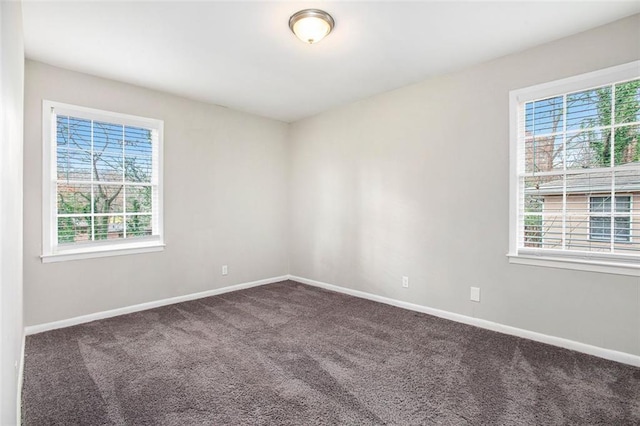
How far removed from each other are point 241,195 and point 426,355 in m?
3.25

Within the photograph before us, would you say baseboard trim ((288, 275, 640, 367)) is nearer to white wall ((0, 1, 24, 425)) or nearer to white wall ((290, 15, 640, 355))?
white wall ((290, 15, 640, 355))

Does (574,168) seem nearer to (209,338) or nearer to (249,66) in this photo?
(249,66)

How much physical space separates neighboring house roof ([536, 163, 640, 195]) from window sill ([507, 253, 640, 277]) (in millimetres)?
575

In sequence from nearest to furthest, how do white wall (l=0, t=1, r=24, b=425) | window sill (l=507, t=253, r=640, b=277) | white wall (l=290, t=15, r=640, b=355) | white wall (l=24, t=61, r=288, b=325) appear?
white wall (l=0, t=1, r=24, b=425) → window sill (l=507, t=253, r=640, b=277) → white wall (l=290, t=15, r=640, b=355) → white wall (l=24, t=61, r=288, b=325)

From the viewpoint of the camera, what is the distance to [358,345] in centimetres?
284

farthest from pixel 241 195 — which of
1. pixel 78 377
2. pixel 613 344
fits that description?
pixel 613 344

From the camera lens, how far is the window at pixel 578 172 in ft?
8.30

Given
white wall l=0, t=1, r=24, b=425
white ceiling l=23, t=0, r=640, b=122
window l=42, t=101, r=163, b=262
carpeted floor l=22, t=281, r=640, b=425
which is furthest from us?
window l=42, t=101, r=163, b=262

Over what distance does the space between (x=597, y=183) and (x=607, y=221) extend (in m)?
0.31

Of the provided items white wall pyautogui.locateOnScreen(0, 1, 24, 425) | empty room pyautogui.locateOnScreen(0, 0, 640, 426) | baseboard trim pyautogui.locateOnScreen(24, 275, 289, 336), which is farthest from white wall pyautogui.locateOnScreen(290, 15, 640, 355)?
white wall pyautogui.locateOnScreen(0, 1, 24, 425)

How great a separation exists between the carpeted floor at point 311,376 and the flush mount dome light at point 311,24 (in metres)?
2.52

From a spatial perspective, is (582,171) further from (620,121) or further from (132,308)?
(132,308)

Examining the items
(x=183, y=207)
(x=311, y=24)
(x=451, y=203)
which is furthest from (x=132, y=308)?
(x=451, y=203)

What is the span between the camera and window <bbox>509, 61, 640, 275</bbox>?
8.30ft
